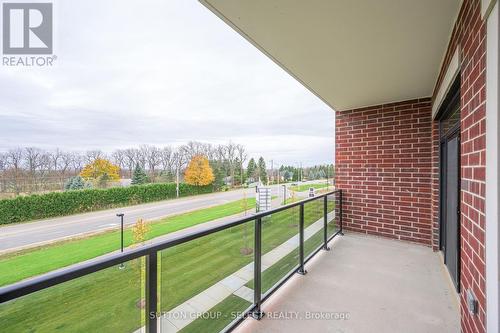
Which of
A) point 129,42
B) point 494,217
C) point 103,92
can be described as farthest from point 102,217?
point 494,217

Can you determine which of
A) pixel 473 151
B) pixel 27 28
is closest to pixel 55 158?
pixel 27 28

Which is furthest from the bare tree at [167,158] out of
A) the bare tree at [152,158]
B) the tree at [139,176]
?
the tree at [139,176]

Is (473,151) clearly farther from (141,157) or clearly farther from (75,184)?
(141,157)

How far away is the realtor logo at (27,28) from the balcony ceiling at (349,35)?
2451 millimetres

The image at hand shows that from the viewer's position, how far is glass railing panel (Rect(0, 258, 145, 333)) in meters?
0.83

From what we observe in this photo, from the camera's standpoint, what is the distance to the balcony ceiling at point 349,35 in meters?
1.64

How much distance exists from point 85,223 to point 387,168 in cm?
1648

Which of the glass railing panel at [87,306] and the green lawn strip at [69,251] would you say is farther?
the green lawn strip at [69,251]

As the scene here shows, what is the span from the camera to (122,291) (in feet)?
3.90

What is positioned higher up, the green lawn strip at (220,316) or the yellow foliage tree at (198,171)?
the yellow foliage tree at (198,171)

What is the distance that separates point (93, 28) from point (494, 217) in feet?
20.7

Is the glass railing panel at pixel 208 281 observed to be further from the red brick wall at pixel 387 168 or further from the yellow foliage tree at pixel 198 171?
the yellow foliage tree at pixel 198 171

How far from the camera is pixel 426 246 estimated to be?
3896mm

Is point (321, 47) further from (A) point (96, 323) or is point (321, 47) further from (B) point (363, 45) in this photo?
(A) point (96, 323)
